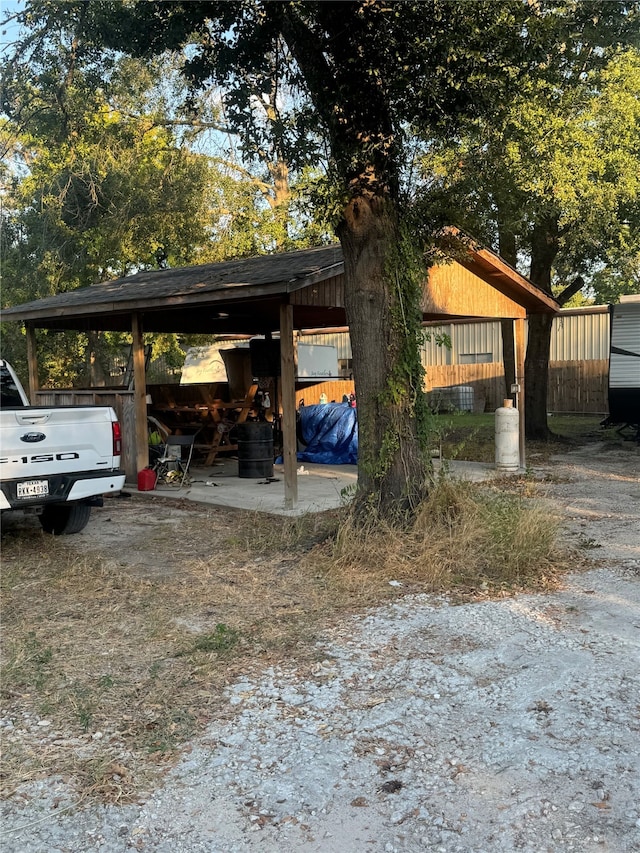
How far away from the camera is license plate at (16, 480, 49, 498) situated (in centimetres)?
650

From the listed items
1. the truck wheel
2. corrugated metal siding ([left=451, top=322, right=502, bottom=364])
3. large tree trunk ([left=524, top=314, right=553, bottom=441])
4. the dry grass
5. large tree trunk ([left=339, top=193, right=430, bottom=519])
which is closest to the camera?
the dry grass

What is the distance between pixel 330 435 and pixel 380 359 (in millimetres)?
7470

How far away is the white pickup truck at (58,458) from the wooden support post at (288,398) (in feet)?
7.64

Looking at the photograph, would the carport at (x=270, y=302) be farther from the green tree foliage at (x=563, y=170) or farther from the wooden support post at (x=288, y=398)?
the green tree foliage at (x=563, y=170)

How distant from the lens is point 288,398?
9141 mm

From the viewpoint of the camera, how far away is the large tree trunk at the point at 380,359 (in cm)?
670

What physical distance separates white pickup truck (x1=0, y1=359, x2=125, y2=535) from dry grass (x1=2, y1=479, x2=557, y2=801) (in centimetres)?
56

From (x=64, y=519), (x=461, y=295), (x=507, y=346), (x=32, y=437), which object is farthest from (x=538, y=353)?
(x=32, y=437)

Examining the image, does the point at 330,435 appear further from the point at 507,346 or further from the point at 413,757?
the point at 413,757

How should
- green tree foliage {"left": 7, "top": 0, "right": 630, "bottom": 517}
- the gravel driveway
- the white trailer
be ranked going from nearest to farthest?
the gravel driveway
green tree foliage {"left": 7, "top": 0, "right": 630, "bottom": 517}
the white trailer

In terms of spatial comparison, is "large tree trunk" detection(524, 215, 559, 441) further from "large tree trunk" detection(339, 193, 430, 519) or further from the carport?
"large tree trunk" detection(339, 193, 430, 519)

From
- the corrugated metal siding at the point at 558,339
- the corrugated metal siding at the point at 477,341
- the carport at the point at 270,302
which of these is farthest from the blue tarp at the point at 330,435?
the corrugated metal siding at the point at 477,341

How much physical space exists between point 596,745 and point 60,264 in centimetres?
1917

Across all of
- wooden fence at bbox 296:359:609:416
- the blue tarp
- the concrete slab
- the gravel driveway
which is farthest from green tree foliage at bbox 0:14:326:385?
the gravel driveway
